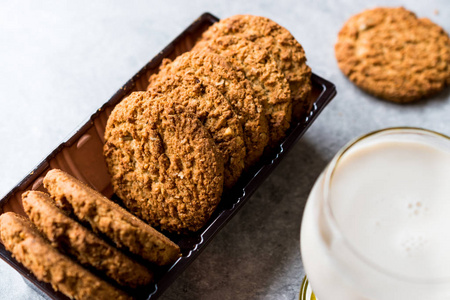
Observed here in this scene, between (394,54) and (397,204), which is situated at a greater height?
(397,204)

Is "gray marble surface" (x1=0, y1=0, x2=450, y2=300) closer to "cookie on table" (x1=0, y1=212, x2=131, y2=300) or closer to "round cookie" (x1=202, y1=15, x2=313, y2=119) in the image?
"round cookie" (x1=202, y1=15, x2=313, y2=119)

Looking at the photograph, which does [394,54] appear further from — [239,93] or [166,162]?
[166,162]

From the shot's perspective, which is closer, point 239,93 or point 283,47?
point 239,93

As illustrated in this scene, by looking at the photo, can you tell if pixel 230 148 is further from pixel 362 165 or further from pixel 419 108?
pixel 419 108

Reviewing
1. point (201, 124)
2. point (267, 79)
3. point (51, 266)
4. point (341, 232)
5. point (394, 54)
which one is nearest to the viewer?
point (341, 232)

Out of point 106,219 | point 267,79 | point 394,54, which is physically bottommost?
point 394,54

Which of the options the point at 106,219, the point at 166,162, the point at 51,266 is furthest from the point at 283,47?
the point at 51,266

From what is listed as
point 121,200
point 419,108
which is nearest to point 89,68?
point 121,200
